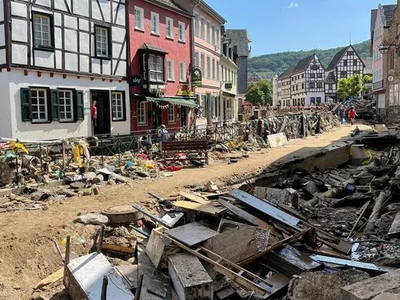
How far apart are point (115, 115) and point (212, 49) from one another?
52.4 feet

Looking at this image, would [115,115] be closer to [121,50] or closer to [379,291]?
[121,50]

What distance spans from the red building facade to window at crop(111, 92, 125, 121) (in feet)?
2.50

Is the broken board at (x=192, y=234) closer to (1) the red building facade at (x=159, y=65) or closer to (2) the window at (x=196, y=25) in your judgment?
(1) the red building facade at (x=159, y=65)

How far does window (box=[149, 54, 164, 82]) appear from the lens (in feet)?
77.8

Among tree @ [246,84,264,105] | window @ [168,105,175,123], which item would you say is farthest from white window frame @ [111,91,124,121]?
tree @ [246,84,264,105]

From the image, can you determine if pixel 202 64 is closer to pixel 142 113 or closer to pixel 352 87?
pixel 142 113

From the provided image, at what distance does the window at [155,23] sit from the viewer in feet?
81.7

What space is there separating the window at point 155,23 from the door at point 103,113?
5783mm

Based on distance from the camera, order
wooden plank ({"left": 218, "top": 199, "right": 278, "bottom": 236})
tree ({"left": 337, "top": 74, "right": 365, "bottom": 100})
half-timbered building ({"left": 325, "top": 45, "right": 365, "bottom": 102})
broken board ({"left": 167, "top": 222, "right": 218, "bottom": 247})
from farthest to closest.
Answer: half-timbered building ({"left": 325, "top": 45, "right": 365, "bottom": 102}) < tree ({"left": 337, "top": 74, "right": 365, "bottom": 100}) < wooden plank ({"left": 218, "top": 199, "right": 278, "bottom": 236}) < broken board ({"left": 167, "top": 222, "right": 218, "bottom": 247})

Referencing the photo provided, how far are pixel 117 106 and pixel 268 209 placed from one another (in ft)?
50.1

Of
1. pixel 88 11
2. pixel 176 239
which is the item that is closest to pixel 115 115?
pixel 88 11

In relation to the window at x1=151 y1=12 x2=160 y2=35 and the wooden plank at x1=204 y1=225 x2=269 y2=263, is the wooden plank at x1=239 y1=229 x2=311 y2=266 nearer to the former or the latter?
the wooden plank at x1=204 y1=225 x2=269 y2=263

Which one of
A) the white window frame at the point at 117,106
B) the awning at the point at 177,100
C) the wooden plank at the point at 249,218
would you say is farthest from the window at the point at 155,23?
the wooden plank at the point at 249,218

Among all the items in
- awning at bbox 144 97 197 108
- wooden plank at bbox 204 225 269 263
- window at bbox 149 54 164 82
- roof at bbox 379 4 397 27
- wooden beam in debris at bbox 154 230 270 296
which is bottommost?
wooden beam in debris at bbox 154 230 270 296
